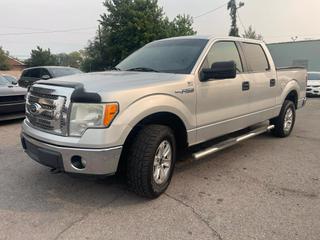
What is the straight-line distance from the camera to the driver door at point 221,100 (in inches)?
167

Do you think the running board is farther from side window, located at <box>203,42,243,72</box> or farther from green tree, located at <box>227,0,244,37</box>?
green tree, located at <box>227,0,244,37</box>

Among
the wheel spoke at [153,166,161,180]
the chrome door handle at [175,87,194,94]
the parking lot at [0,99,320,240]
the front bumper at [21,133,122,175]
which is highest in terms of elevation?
the chrome door handle at [175,87,194,94]

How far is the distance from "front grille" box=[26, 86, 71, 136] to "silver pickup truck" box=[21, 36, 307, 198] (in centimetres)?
1

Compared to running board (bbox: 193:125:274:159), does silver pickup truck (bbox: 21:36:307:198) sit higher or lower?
higher

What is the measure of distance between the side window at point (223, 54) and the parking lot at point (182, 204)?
4.89 feet

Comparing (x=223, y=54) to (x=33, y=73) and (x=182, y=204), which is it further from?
(x=33, y=73)

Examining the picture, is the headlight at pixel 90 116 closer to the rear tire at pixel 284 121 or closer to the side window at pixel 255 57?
the side window at pixel 255 57

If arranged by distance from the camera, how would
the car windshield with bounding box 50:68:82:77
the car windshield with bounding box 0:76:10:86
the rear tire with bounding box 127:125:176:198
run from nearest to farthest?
the rear tire with bounding box 127:125:176:198, the car windshield with bounding box 0:76:10:86, the car windshield with bounding box 50:68:82:77

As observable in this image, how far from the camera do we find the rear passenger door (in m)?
5.28

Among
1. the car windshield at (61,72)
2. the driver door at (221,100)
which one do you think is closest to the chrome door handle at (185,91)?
the driver door at (221,100)

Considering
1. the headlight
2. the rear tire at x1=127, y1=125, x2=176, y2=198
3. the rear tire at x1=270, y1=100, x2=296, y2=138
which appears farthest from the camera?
the rear tire at x1=270, y1=100, x2=296, y2=138

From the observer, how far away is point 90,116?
3.19 metres

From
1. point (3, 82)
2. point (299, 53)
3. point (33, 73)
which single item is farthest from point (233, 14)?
point (3, 82)

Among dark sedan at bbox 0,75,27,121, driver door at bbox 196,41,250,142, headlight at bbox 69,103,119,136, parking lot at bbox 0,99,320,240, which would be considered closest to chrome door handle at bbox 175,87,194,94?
Result: driver door at bbox 196,41,250,142
